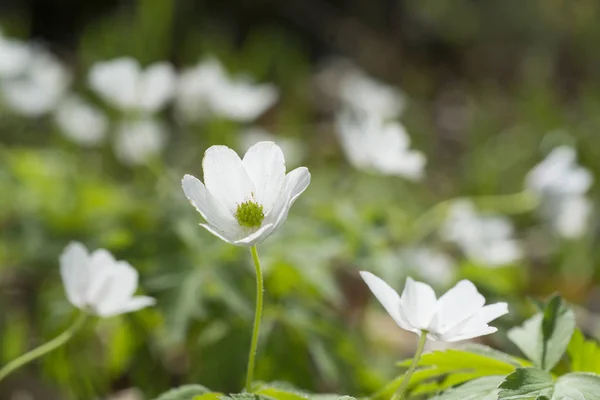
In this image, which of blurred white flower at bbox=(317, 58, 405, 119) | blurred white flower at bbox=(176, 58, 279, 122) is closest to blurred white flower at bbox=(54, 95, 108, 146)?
blurred white flower at bbox=(176, 58, 279, 122)

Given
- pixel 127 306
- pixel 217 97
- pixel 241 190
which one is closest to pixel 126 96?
pixel 217 97

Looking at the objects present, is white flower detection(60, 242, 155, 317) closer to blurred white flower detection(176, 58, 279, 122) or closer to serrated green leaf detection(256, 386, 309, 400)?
serrated green leaf detection(256, 386, 309, 400)

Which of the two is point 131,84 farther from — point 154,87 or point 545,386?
point 545,386

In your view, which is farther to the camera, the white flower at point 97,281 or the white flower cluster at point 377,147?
the white flower cluster at point 377,147

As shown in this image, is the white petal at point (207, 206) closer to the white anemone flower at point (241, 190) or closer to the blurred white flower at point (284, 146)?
the white anemone flower at point (241, 190)

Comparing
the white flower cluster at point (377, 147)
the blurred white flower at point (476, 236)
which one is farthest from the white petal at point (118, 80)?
the blurred white flower at point (476, 236)

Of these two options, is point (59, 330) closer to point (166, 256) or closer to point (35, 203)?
point (166, 256)

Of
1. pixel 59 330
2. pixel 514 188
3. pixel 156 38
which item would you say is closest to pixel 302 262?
pixel 59 330
